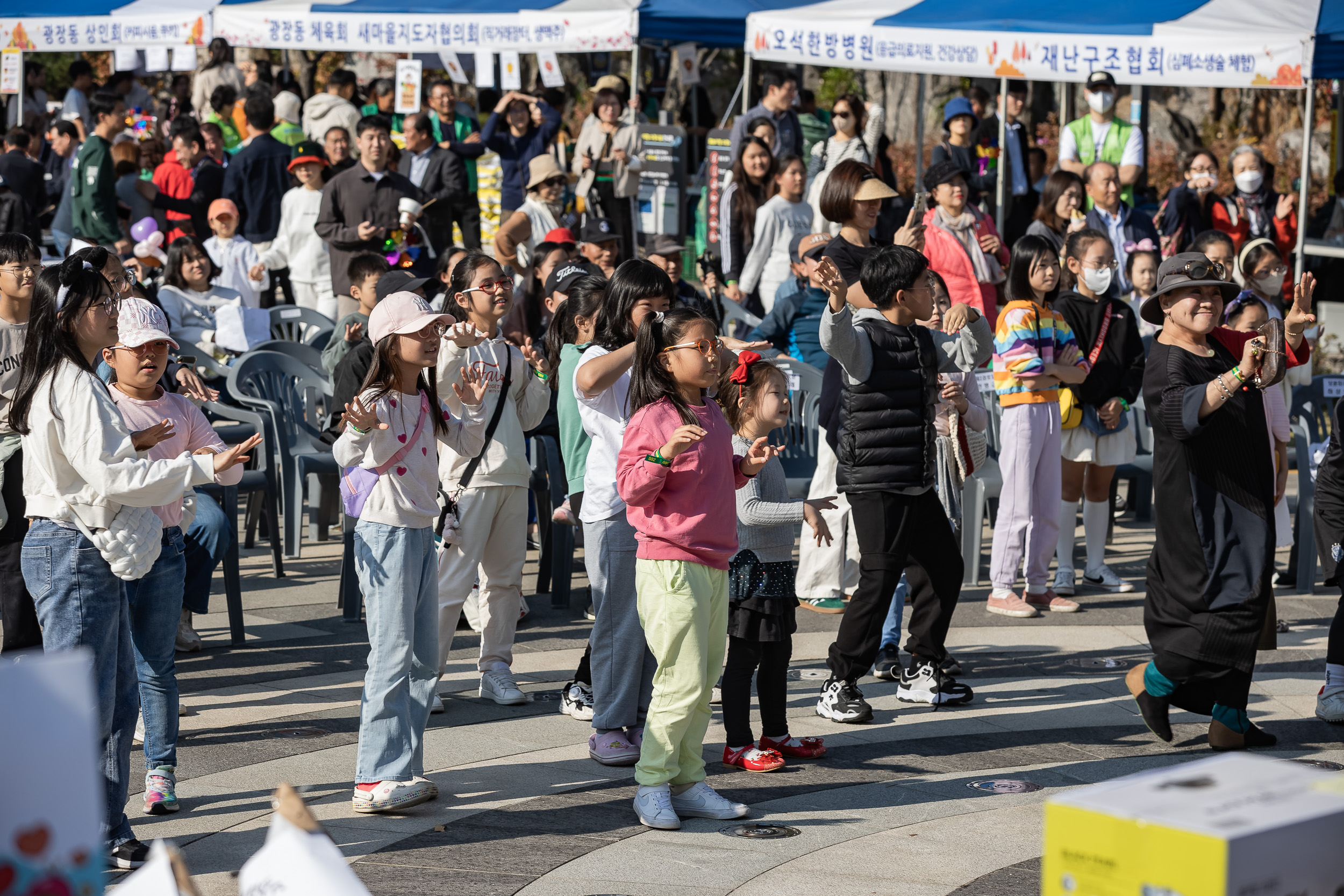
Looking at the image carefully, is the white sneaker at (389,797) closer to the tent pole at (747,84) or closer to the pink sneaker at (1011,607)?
the pink sneaker at (1011,607)

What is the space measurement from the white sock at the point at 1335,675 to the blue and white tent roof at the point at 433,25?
10015mm

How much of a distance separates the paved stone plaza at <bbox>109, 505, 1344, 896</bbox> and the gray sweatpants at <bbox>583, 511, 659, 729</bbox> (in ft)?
0.78

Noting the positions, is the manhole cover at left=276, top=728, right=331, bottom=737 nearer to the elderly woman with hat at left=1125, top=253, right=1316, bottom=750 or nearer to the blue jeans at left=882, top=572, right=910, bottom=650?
the blue jeans at left=882, top=572, right=910, bottom=650

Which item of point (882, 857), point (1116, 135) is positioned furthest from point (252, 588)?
point (1116, 135)

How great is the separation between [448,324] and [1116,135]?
10.8 meters

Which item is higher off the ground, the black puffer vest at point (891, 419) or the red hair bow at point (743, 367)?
the red hair bow at point (743, 367)

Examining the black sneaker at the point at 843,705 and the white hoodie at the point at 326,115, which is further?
the white hoodie at the point at 326,115

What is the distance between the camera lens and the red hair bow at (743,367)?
214 inches

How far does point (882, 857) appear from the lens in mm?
4871

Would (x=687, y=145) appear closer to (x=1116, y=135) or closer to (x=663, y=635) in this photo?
(x=1116, y=135)

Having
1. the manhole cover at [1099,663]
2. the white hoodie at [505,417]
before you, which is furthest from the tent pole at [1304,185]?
the white hoodie at [505,417]

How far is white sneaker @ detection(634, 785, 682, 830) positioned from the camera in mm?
5070

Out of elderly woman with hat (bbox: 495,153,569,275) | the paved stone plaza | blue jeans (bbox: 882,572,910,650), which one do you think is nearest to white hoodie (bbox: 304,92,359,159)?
elderly woman with hat (bbox: 495,153,569,275)

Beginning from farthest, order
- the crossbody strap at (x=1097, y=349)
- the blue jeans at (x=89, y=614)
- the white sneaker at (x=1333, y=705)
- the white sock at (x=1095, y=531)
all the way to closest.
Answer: the white sock at (x=1095, y=531)
the crossbody strap at (x=1097, y=349)
the white sneaker at (x=1333, y=705)
the blue jeans at (x=89, y=614)
